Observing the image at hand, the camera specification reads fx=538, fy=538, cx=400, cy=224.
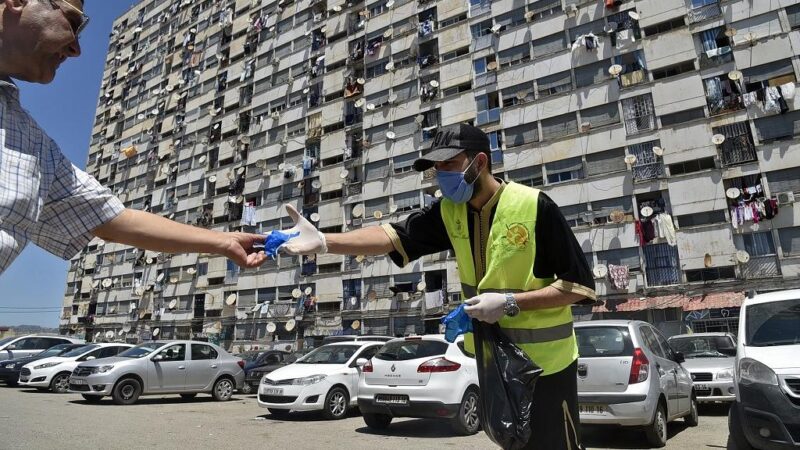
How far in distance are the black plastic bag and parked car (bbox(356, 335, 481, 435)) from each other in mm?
6074

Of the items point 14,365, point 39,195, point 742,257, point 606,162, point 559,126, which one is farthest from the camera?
point 559,126

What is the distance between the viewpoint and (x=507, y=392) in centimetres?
224

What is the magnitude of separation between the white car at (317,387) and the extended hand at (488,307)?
30.2 feet

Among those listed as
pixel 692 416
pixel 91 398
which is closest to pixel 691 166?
pixel 692 416

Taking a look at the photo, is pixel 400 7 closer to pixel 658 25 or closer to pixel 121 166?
pixel 658 25

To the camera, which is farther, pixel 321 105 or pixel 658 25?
pixel 321 105

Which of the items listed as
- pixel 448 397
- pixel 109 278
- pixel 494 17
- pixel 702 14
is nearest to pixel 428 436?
pixel 448 397

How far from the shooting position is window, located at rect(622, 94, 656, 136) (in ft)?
103

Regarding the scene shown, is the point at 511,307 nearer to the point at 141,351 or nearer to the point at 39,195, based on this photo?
the point at 39,195

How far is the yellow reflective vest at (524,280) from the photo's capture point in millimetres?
2412

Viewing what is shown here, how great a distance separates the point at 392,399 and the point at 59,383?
12356 millimetres

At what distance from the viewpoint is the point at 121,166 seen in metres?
67.1

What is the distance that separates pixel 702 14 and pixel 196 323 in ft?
153

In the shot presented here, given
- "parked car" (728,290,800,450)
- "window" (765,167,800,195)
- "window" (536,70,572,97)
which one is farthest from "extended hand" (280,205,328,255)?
"window" (536,70,572,97)
